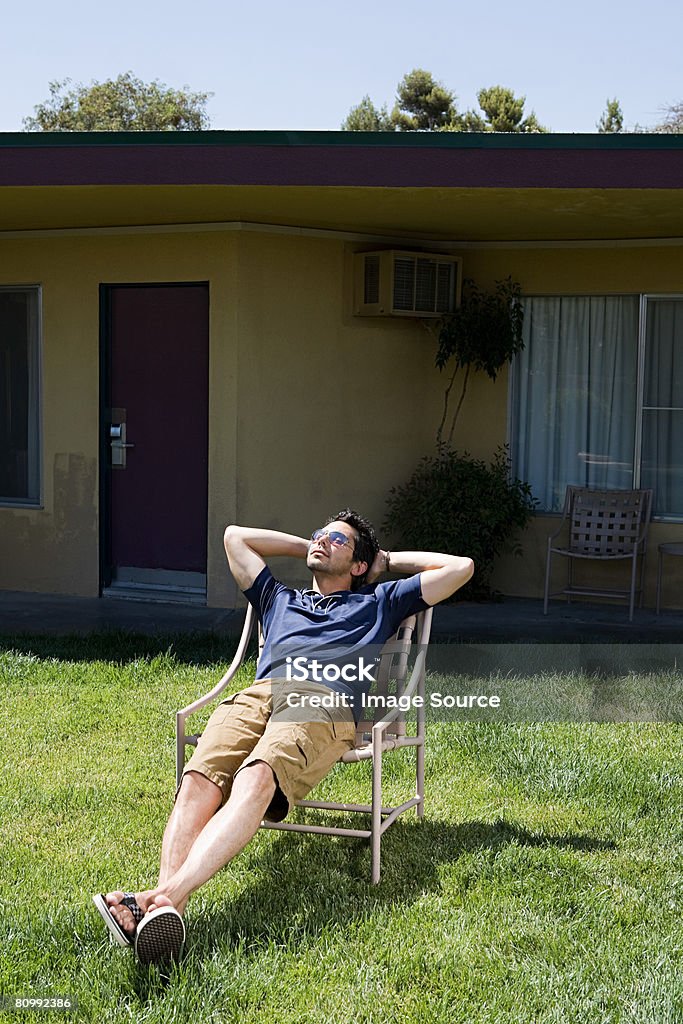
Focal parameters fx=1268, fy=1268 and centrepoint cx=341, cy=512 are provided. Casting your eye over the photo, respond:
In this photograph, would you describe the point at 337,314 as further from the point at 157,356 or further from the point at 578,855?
the point at 578,855

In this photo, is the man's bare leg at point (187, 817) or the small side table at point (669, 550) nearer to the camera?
the man's bare leg at point (187, 817)

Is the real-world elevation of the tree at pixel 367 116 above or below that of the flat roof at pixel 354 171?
above

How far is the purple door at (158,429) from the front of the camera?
880 centimetres

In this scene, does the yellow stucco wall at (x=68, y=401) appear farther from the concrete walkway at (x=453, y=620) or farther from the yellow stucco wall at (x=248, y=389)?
the concrete walkway at (x=453, y=620)

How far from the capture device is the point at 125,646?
24.1ft

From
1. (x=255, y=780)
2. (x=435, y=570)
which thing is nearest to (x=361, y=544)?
(x=435, y=570)

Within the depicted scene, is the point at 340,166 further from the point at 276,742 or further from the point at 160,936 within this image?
the point at 160,936

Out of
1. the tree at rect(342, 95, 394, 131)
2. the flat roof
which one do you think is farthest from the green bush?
the tree at rect(342, 95, 394, 131)

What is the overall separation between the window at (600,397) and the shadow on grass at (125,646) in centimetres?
315

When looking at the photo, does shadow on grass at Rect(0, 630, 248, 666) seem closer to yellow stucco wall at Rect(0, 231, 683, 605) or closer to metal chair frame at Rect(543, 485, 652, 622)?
yellow stucco wall at Rect(0, 231, 683, 605)

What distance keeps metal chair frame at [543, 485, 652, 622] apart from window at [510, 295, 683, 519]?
275 mm

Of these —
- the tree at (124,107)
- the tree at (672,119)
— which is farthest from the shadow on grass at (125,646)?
the tree at (124,107)

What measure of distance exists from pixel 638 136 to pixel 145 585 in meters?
4.66

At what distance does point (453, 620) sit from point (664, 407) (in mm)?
2250
